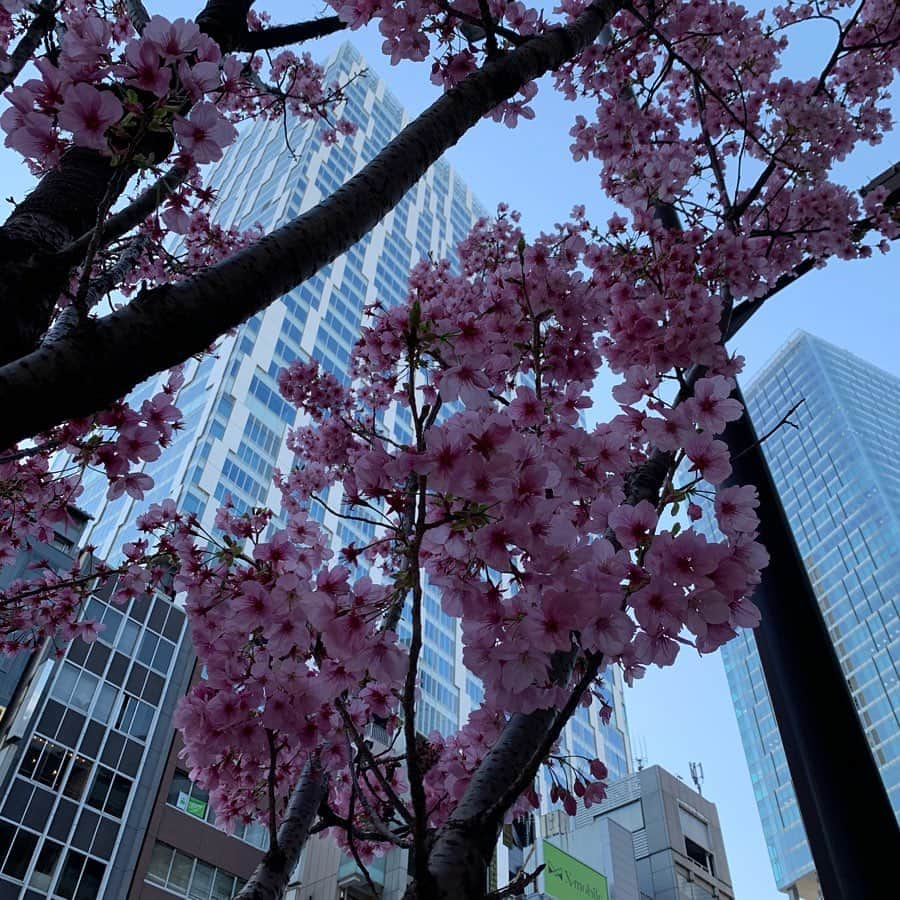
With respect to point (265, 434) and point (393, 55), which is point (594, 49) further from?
point (265, 434)

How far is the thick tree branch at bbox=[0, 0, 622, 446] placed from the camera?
1.51m

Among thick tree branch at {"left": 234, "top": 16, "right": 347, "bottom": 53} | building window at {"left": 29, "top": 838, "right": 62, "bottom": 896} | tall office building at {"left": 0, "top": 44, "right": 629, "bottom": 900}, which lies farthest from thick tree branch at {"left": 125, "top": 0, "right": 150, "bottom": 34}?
building window at {"left": 29, "top": 838, "right": 62, "bottom": 896}

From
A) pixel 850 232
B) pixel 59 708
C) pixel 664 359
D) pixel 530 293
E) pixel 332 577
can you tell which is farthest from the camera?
pixel 59 708

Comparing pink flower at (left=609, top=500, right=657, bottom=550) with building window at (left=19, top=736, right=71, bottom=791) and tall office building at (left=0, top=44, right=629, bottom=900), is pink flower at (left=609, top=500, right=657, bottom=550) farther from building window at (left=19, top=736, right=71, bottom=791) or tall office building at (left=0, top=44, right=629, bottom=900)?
building window at (left=19, top=736, right=71, bottom=791)

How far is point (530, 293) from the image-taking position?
154 inches

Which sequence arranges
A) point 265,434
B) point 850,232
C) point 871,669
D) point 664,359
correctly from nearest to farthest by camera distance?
point 664,359, point 850,232, point 265,434, point 871,669

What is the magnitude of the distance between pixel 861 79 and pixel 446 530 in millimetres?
7818

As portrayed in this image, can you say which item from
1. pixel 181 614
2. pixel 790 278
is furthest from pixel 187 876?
pixel 790 278

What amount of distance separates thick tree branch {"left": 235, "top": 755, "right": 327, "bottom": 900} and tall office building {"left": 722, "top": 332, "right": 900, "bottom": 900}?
72573mm

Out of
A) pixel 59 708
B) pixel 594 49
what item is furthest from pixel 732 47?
pixel 59 708

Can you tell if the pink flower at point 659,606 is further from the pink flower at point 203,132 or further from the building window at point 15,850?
the building window at point 15,850

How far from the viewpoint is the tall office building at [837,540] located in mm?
77781

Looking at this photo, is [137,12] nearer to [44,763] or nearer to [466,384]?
[466,384]

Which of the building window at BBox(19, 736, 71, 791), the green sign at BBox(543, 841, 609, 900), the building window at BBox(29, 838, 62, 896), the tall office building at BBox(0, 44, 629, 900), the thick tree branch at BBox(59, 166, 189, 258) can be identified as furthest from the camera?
the green sign at BBox(543, 841, 609, 900)
